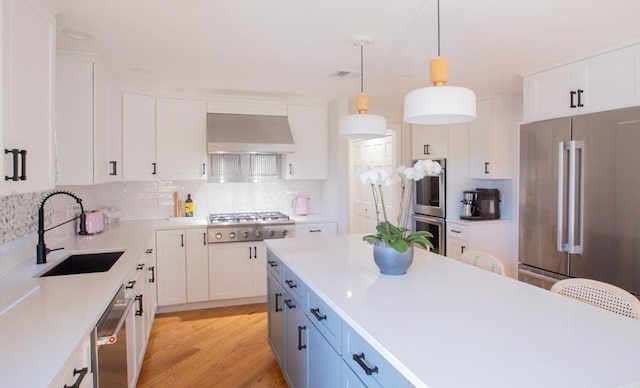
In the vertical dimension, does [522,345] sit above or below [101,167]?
below

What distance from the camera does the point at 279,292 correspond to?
2537 mm

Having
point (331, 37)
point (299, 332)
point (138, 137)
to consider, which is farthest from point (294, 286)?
point (138, 137)

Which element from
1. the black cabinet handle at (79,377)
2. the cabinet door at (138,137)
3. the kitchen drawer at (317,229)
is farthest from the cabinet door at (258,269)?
the black cabinet handle at (79,377)

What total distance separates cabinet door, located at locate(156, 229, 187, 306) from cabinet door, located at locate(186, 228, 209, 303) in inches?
1.9

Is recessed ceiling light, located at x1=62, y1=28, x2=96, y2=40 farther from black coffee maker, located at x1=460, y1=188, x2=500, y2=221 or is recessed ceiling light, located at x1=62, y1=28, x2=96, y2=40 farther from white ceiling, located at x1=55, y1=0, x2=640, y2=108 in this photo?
black coffee maker, located at x1=460, y1=188, x2=500, y2=221

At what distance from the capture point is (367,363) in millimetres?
1278

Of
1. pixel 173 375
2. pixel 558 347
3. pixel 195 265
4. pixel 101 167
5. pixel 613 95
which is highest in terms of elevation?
pixel 613 95

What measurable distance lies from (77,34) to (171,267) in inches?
89.4

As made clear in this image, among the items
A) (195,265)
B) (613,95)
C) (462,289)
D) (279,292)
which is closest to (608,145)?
(613,95)

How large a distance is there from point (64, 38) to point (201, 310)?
8.96 feet

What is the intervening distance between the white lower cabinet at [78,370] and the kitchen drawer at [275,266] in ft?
3.99

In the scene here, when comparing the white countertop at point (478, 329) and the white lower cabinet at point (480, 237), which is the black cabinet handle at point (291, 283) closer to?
the white countertop at point (478, 329)

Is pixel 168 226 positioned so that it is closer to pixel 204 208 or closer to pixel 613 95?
pixel 204 208

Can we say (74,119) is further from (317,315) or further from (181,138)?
(317,315)
